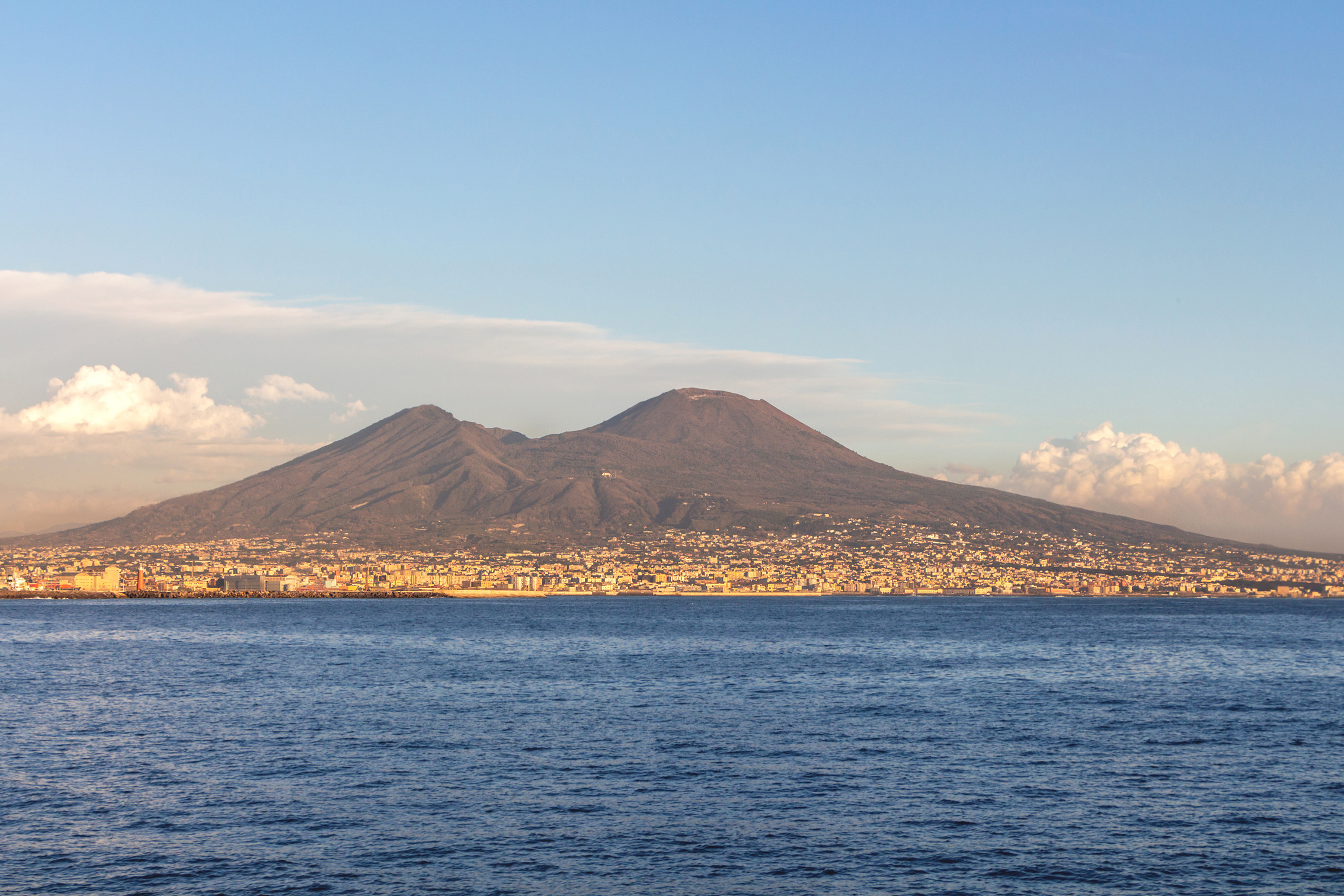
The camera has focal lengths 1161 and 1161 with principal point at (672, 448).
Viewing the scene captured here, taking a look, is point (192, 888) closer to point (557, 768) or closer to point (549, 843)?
point (549, 843)

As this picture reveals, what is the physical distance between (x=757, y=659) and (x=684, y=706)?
3590 cm

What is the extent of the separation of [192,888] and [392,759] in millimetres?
18461

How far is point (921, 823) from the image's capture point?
124ft

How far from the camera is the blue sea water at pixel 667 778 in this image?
106 ft

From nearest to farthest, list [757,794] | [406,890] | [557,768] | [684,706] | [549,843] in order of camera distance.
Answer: [406,890], [549,843], [757,794], [557,768], [684,706]

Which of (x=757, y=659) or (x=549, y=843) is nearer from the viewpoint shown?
(x=549, y=843)

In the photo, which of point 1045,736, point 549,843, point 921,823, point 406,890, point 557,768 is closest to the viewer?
point 406,890

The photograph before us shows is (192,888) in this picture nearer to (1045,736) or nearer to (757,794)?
(757,794)

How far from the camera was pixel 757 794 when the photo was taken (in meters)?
42.0

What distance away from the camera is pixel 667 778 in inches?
1764

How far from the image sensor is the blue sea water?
Result: 32312 millimetres

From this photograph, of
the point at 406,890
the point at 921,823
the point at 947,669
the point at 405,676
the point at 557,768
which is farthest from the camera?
the point at 947,669

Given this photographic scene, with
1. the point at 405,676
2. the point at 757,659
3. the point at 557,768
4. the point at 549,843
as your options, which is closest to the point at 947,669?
the point at 757,659

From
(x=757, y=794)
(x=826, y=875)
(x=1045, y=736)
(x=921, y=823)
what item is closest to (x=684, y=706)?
(x=1045, y=736)
